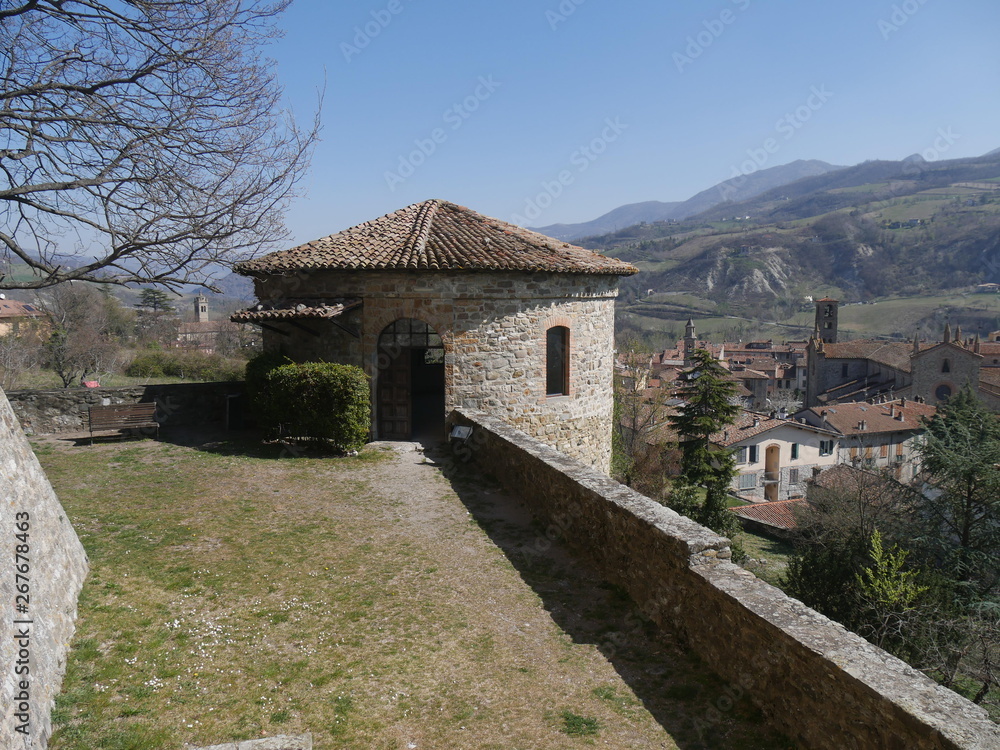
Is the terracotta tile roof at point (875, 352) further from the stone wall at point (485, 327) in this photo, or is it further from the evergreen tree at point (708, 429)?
the stone wall at point (485, 327)

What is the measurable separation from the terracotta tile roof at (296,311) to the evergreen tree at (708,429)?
19.2m

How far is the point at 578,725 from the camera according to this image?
422cm

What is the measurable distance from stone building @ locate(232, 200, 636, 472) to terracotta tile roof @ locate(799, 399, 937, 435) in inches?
1809

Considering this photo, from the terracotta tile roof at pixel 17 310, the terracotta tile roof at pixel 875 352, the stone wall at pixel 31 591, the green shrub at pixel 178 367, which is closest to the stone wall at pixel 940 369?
the terracotta tile roof at pixel 875 352

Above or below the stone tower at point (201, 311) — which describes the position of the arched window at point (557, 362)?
below

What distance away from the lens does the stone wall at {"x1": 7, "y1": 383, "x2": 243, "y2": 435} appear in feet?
42.2

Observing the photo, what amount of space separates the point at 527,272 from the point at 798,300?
15661 cm

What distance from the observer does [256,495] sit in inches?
351

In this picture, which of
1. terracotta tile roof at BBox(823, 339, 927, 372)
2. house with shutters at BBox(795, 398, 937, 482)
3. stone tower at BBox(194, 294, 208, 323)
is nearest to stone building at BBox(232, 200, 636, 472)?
house with shutters at BBox(795, 398, 937, 482)

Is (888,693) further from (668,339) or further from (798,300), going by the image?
(798,300)

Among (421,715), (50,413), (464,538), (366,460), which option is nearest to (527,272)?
(366,460)

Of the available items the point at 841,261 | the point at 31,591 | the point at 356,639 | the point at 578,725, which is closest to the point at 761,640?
the point at 578,725

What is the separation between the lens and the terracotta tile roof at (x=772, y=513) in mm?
36344

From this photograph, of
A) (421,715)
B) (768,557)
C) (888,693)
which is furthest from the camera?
(768,557)
